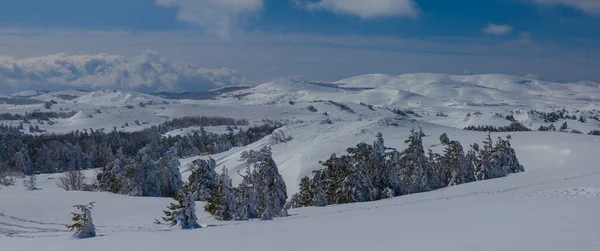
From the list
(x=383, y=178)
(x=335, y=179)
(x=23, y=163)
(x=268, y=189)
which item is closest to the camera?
(x=268, y=189)

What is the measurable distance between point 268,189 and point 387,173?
17186mm

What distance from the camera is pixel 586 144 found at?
7519 centimetres

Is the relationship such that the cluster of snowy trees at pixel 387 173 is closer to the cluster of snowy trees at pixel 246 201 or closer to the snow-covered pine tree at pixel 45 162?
the cluster of snowy trees at pixel 246 201

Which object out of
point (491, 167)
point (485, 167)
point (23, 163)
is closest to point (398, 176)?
point (485, 167)

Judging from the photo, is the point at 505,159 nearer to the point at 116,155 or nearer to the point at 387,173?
the point at 387,173

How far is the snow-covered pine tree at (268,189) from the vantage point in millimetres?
29812

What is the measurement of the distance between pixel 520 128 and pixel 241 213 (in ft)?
502

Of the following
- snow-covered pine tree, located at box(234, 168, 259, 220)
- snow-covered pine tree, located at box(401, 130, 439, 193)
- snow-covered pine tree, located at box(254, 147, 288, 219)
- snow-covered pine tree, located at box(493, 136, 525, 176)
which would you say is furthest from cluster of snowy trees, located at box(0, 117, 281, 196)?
snow-covered pine tree, located at box(493, 136, 525, 176)

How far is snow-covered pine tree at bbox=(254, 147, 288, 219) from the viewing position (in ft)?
97.8

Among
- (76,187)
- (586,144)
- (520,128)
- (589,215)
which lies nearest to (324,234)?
(589,215)

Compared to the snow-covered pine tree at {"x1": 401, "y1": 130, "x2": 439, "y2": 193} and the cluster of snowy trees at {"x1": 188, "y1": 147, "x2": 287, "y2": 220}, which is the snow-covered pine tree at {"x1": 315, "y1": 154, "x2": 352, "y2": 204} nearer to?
the snow-covered pine tree at {"x1": 401, "y1": 130, "x2": 439, "y2": 193}

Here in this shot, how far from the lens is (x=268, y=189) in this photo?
106 ft

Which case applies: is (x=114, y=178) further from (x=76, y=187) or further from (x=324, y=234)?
(x=324, y=234)

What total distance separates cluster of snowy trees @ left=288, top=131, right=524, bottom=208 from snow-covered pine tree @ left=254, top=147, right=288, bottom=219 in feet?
23.2
